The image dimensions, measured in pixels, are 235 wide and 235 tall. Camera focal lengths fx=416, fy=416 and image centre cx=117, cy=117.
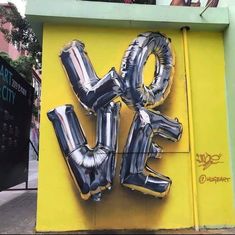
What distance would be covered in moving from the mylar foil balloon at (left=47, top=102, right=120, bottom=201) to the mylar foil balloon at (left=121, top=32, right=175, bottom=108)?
55cm

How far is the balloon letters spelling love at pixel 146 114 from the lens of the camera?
7828 millimetres

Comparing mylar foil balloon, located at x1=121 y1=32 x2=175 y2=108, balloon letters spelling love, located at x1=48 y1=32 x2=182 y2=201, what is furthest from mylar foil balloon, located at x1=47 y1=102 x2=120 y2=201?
mylar foil balloon, located at x1=121 y1=32 x2=175 y2=108

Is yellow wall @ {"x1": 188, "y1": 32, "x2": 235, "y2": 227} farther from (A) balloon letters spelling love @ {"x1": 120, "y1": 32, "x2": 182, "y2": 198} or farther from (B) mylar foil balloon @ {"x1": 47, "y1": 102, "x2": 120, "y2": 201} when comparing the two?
(B) mylar foil balloon @ {"x1": 47, "y1": 102, "x2": 120, "y2": 201}

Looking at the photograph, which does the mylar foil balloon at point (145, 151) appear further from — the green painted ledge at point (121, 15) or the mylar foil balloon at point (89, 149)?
the green painted ledge at point (121, 15)

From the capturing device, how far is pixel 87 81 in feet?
26.0

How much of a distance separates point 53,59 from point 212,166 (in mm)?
3727

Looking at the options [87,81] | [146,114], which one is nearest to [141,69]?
[146,114]

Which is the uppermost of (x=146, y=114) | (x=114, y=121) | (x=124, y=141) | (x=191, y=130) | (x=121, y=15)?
(x=121, y=15)

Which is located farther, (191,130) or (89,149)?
(191,130)

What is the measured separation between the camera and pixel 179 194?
26.1ft

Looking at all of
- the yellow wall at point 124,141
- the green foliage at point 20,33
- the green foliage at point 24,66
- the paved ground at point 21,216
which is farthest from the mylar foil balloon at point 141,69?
the green foliage at point 24,66

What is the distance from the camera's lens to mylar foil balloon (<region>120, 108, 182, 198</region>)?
7.80 m

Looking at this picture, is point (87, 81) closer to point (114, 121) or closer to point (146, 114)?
point (114, 121)

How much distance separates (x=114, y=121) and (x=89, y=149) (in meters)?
0.70
